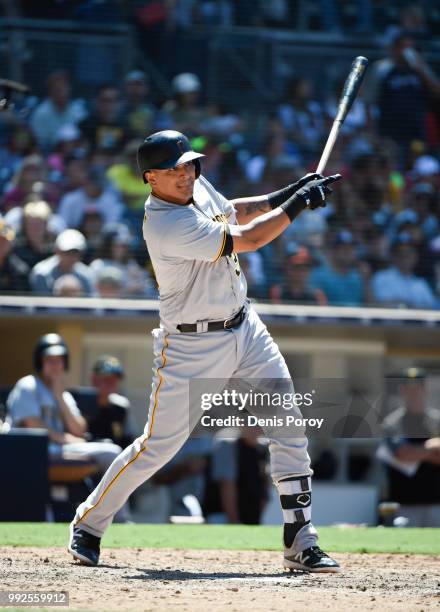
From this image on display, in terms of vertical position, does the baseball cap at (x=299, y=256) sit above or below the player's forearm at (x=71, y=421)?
above

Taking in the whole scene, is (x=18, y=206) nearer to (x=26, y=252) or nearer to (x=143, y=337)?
(x=26, y=252)

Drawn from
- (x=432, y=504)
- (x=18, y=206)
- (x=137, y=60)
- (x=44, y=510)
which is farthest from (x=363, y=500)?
(x=137, y=60)

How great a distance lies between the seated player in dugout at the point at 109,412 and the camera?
8.32 m

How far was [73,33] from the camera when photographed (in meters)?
12.8

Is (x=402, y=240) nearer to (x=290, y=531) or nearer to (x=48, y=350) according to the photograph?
(x=48, y=350)

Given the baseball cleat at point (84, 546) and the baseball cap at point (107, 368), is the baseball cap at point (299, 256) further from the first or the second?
the baseball cleat at point (84, 546)

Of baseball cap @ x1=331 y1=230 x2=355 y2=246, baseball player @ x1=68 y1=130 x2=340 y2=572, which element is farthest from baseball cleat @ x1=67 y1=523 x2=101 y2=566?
baseball cap @ x1=331 y1=230 x2=355 y2=246

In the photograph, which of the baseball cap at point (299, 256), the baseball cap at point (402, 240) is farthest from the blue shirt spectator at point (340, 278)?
the baseball cap at point (402, 240)

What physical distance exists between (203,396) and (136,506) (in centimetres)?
485

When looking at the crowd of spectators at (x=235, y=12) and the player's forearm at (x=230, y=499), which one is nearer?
the player's forearm at (x=230, y=499)

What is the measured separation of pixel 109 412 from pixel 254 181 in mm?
4245

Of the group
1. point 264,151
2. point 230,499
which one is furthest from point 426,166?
point 230,499

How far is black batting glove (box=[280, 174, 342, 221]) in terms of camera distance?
14.5ft

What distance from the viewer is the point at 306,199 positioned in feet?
14.6
